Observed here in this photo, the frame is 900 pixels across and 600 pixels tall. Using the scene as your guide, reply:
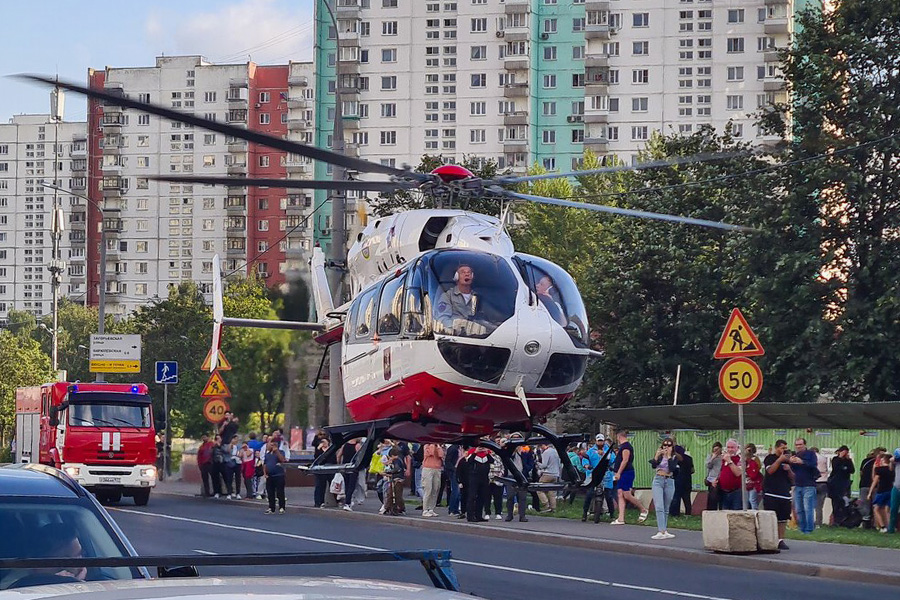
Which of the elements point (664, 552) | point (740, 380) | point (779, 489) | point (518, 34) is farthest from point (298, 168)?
point (740, 380)

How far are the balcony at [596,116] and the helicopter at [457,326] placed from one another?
8778cm

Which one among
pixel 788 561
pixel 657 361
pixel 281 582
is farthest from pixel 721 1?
Answer: pixel 281 582

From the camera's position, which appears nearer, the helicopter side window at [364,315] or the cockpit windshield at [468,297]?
the cockpit windshield at [468,297]

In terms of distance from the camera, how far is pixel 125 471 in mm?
35781

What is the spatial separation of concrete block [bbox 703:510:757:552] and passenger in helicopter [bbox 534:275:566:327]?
557 centimetres

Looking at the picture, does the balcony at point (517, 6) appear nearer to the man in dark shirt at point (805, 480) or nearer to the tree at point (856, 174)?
the tree at point (856, 174)

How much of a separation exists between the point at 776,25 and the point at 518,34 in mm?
17307

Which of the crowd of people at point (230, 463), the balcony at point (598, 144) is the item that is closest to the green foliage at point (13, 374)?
the balcony at point (598, 144)

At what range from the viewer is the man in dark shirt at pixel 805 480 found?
80.8ft

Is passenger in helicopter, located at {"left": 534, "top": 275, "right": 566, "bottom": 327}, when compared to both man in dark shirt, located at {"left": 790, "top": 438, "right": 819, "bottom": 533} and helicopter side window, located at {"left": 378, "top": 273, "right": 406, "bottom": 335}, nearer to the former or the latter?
helicopter side window, located at {"left": 378, "top": 273, "right": 406, "bottom": 335}

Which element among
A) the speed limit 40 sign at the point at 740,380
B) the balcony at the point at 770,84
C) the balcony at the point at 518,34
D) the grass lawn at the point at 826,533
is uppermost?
the balcony at the point at 518,34

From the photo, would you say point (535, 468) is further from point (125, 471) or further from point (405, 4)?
→ point (405, 4)

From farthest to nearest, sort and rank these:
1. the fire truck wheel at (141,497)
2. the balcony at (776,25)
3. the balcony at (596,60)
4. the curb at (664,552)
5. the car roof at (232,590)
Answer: the balcony at (596,60), the balcony at (776,25), the fire truck wheel at (141,497), the curb at (664,552), the car roof at (232,590)

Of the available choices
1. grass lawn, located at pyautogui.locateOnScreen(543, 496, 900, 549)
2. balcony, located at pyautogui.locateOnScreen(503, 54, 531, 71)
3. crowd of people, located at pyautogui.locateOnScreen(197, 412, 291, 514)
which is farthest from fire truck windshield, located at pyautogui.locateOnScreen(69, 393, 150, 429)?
balcony, located at pyautogui.locateOnScreen(503, 54, 531, 71)
